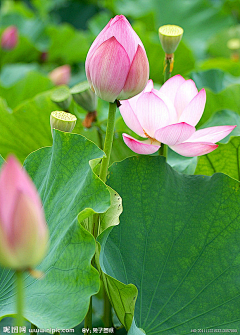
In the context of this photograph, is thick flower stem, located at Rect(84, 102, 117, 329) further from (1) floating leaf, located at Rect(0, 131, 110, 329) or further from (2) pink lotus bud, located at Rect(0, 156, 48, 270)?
(2) pink lotus bud, located at Rect(0, 156, 48, 270)

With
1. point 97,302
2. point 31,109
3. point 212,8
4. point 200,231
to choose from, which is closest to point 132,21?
point 212,8

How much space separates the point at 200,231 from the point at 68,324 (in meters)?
0.28

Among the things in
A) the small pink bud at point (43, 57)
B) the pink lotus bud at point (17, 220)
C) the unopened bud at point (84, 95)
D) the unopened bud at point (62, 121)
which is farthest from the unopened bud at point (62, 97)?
the small pink bud at point (43, 57)

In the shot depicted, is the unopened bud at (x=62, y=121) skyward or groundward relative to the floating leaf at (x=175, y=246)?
skyward

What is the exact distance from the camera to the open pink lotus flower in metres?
0.63

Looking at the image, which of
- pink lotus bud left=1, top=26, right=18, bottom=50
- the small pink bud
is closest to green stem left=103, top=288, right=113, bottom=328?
pink lotus bud left=1, top=26, right=18, bottom=50

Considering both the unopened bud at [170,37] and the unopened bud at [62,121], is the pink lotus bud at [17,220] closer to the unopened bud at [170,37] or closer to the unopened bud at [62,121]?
the unopened bud at [62,121]

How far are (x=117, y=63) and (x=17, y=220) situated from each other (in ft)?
0.95

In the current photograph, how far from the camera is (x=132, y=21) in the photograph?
2.62 meters

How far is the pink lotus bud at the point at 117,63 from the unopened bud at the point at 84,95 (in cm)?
24

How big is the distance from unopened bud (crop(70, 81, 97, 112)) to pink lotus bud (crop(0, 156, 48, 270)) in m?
0.49

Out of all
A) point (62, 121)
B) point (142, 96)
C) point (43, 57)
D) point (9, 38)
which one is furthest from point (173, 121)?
point (43, 57)

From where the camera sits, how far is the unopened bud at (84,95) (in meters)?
0.81

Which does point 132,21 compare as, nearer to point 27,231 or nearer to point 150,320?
point 150,320
